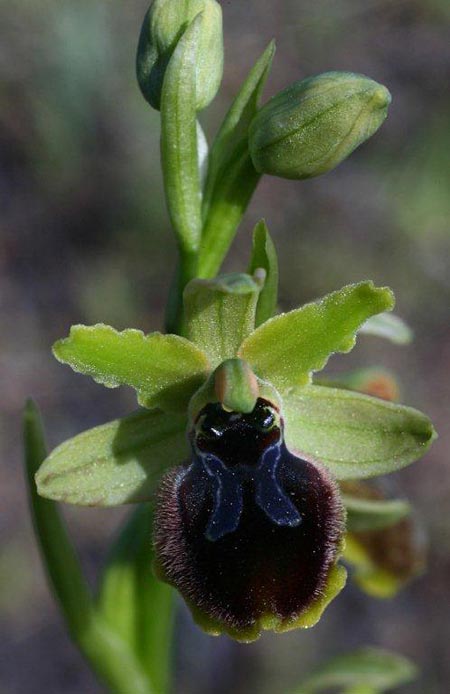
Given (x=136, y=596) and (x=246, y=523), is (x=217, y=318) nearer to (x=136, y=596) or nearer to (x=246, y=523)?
(x=246, y=523)

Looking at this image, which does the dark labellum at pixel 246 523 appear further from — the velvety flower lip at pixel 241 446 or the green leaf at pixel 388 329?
the green leaf at pixel 388 329

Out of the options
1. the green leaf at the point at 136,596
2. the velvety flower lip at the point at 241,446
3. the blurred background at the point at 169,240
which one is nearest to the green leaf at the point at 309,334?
the velvety flower lip at the point at 241,446

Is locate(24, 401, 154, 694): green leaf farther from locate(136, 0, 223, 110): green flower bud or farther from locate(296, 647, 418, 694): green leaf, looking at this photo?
locate(136, 0, 223, 110): green flower bud

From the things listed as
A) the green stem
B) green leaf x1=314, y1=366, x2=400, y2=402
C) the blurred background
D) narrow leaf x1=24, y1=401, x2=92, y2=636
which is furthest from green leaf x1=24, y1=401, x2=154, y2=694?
the blurred background

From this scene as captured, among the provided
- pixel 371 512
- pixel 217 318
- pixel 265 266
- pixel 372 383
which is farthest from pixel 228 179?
pixel 371 512

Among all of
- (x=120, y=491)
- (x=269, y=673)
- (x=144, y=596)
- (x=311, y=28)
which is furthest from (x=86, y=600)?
(x=311, y=28)
